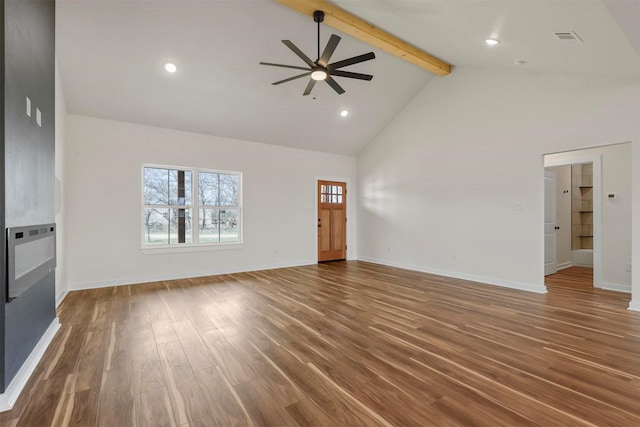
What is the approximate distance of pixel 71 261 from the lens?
470 centimetres

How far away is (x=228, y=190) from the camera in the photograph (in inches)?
246

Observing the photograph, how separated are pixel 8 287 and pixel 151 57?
3.44m

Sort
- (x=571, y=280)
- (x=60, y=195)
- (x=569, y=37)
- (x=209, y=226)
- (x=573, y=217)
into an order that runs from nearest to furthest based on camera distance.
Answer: (x=569, y=37) → (x=60, y=195) → (x=571, y=280) → (x=209, y=226) → (x=573, y=217)

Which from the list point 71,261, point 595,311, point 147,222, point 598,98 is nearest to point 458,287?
point 595,311

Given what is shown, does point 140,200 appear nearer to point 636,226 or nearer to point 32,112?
point 32,112

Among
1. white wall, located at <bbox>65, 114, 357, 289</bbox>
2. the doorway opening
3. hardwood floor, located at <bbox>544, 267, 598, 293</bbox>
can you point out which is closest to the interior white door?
the doorway opening

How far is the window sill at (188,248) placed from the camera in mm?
5295

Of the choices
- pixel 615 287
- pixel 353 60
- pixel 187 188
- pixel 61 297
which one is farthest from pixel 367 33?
pixel 61 297

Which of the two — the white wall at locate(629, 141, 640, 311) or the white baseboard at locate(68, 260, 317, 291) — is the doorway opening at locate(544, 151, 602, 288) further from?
the white baseboard at locate(68, 260, 317, 291)

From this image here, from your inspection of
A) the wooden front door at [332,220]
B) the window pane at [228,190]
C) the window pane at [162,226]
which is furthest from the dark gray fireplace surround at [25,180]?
the wooden front door at [332,220]

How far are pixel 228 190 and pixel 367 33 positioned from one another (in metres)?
3.94

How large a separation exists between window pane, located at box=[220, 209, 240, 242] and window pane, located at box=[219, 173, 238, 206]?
0.17m

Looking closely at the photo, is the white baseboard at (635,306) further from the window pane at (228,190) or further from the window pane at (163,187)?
the window pane at (163,187)

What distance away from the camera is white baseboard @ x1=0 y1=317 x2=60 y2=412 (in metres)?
1.78
